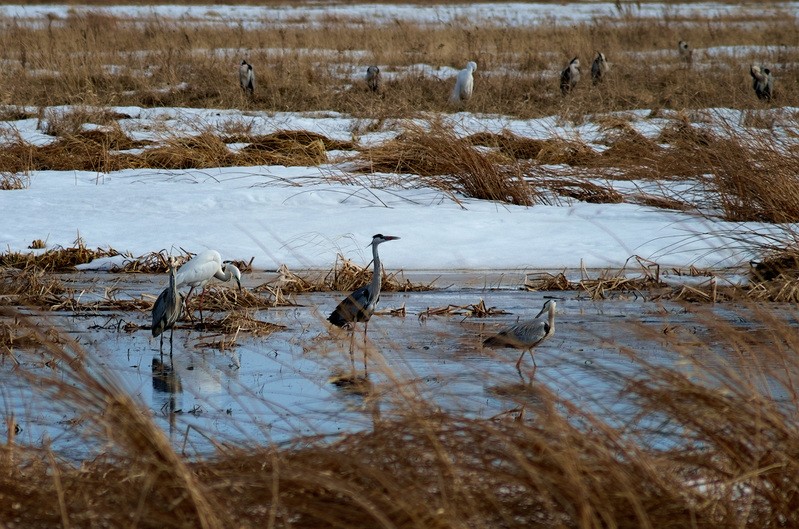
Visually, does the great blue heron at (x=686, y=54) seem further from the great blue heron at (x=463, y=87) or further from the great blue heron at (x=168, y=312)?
the great blue heron at (x=168, y=312)

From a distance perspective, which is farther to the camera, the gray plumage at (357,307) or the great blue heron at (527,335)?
the gray plumage at (357,307)

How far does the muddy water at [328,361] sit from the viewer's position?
424 cm

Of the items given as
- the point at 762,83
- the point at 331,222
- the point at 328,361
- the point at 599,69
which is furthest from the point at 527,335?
the point at 599,69

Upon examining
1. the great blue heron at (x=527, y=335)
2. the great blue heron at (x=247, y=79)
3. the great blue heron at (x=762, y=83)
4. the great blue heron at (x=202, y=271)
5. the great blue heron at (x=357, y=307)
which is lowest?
the great blue heron at (x=247, y=79)

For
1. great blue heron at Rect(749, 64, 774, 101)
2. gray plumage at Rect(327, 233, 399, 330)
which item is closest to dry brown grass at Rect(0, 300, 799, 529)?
gray plumage at Rect(327, 233, 399, 330)

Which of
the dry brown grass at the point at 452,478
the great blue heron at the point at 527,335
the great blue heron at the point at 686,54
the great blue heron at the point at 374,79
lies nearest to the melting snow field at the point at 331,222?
the great blue heron at the point at 527,335

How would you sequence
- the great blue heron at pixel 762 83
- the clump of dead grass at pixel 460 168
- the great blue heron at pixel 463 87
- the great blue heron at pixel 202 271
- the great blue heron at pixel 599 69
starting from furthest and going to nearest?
the great blue heron at pixel 599 69 < the great blue heron at pixel 762 83 < the great blue heron at pixel 463 87 < the clump of dead grass at pixel 460 168 < the great blue heron at pixel 202 271

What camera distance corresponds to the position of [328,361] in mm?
5551

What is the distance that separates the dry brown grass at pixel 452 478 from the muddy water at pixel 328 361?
536 millimetres

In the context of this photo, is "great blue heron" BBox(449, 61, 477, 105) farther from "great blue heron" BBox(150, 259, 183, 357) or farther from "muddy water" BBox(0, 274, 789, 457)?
"great blue heron" BBox(150, 259, 183, 357)

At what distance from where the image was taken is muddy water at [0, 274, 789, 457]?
4242 millimetres

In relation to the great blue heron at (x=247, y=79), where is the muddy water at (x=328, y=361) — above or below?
above

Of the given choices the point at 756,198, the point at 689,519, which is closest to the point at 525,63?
the point at 756,198

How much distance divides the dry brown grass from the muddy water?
0.54 meters
